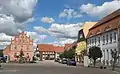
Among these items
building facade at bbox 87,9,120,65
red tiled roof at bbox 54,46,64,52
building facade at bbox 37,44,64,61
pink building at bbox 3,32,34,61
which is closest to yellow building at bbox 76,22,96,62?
building facade at bbox 87,9,120,65

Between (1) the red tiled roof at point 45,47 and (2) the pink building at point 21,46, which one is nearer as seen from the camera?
(2) the pink building at point 21,46

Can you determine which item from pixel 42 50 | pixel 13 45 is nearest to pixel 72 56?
pixel 13 45

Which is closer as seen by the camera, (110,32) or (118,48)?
(118,48)

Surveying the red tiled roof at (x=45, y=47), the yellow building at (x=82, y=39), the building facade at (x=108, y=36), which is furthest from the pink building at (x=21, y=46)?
the building facade at (x=108, y=36)

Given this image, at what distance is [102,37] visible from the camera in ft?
238

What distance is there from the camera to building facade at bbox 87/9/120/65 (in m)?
63.0

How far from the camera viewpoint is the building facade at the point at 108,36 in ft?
207

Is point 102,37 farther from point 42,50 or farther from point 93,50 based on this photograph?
point 42,50

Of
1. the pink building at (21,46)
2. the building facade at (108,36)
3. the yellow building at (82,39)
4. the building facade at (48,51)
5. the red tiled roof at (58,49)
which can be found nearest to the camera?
the building facade at (108,36)

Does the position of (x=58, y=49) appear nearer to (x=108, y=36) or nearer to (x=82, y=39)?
(x=82, y=39)

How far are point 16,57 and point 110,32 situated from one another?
71909mm

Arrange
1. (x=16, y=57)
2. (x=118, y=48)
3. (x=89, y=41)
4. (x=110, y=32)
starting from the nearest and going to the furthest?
(x=118, y=48), (x=110, y=32), (x=89, y=41), (x=16, y=57)

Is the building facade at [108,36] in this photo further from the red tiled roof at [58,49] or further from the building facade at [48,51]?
the red tiled roof at [58,49]

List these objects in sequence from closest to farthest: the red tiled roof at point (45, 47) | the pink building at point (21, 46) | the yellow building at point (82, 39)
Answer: the yellow building at point (82, 39) < the pink building at point (21, 46) < the red tiled roof at point (45, 47)
